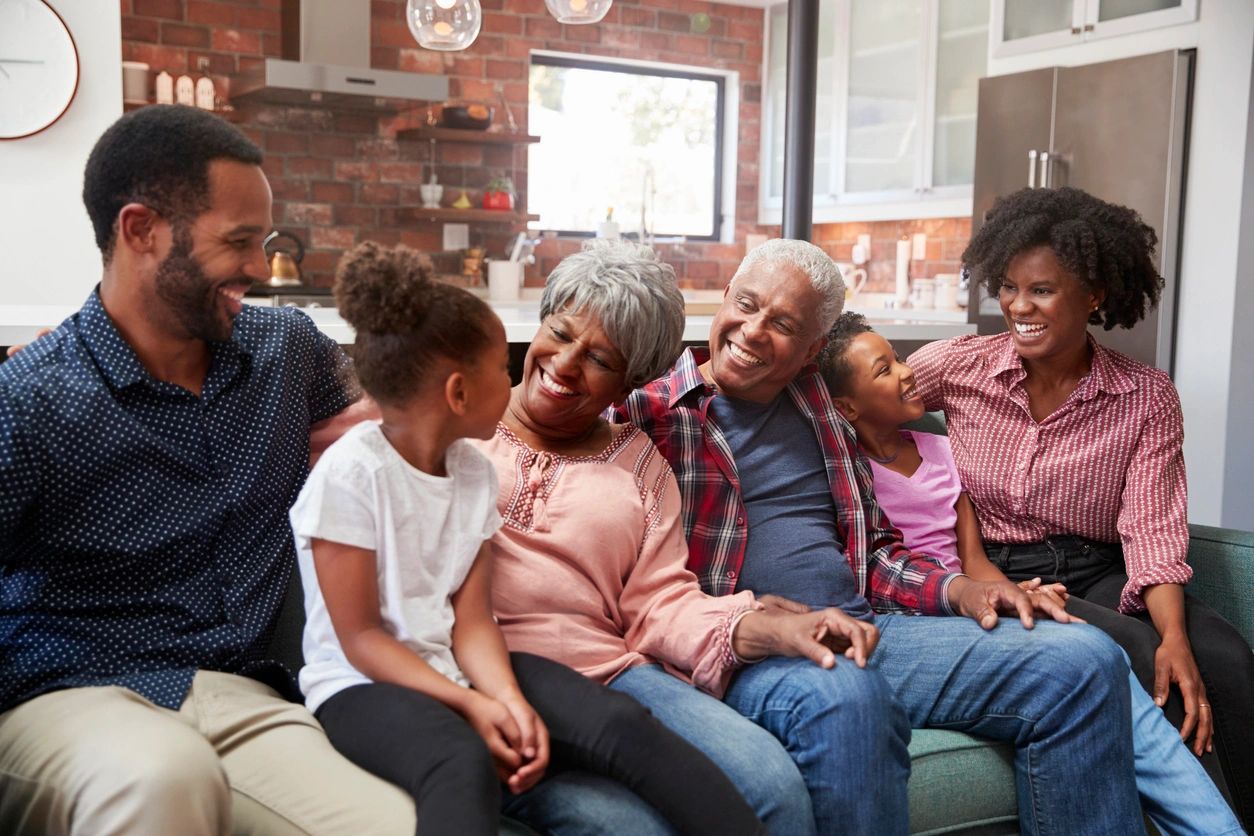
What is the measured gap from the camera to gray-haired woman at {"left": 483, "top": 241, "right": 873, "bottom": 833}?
1666 millimetres

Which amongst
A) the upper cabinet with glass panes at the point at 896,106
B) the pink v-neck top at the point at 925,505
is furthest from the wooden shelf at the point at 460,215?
the pink v-neck top at the point at 925,505

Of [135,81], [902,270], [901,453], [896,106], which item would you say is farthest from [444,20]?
[902,270]

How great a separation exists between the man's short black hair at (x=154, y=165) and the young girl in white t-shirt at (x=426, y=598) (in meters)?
0.22

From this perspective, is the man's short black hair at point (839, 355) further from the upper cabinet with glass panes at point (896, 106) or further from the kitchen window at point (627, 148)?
the kitchen window at point (627, 148)

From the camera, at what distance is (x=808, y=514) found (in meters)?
2.06

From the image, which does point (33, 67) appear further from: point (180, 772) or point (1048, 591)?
point (1048, 591)

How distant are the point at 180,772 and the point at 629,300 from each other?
2.86 ft

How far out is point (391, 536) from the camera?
1414 millimetres

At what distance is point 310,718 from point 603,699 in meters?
0.35

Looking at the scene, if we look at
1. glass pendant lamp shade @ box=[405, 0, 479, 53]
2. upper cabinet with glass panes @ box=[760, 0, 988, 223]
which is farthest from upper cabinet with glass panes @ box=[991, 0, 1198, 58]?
glass pendant lamp shade @ box=[405, 0, 479, 53]

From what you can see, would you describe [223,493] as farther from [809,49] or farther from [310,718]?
[809,49]

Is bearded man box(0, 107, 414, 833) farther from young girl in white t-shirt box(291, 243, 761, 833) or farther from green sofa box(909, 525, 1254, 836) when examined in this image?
green sofa box(909, 525, 1254, 836)

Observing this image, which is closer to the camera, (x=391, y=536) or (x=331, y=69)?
(x=391, y=536)

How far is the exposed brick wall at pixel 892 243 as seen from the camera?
5.82 metres
